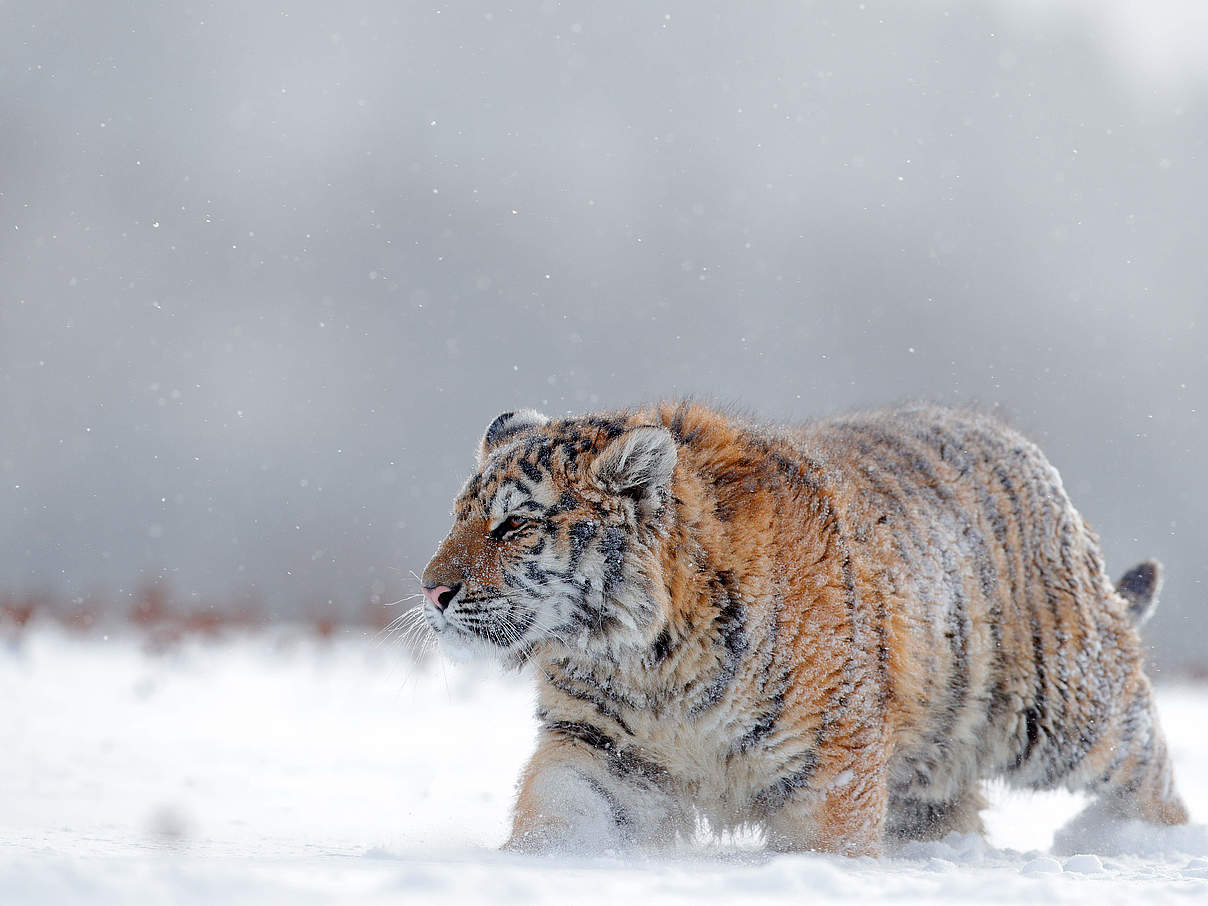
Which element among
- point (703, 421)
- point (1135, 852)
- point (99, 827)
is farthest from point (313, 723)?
point (1135, 852)

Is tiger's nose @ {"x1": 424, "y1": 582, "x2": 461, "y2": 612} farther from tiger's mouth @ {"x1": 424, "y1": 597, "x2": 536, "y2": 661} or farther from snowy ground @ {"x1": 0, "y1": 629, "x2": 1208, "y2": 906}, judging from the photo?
snowy ground @ {"x1": 0, "y1": 629, "x2": 1208, "y2": 906}

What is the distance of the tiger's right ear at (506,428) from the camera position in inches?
191

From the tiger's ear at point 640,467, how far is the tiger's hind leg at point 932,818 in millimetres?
1924

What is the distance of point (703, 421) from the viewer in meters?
4.61

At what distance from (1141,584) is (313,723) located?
5800 millimetres

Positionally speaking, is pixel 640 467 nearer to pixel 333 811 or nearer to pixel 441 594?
pixel 441 594

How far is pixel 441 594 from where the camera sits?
4.15m

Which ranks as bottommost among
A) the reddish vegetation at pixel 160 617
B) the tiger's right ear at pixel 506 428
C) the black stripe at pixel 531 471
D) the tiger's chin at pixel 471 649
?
the reddish vegetation at pixel 160 617

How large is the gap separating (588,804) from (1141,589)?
337cm

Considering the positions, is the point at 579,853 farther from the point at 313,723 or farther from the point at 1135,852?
the point at 313,723

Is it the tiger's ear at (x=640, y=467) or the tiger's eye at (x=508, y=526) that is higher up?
the tiger's ear at (x=640, y=467)

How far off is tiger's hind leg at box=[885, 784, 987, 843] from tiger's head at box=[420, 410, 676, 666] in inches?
71.2

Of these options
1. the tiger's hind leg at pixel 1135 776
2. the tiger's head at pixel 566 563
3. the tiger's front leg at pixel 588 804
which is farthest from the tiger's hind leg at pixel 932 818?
the tiger's head at pixel 566 563

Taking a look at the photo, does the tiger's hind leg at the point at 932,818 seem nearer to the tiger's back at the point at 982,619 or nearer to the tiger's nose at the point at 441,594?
the tiger's back at the point at 982,619
